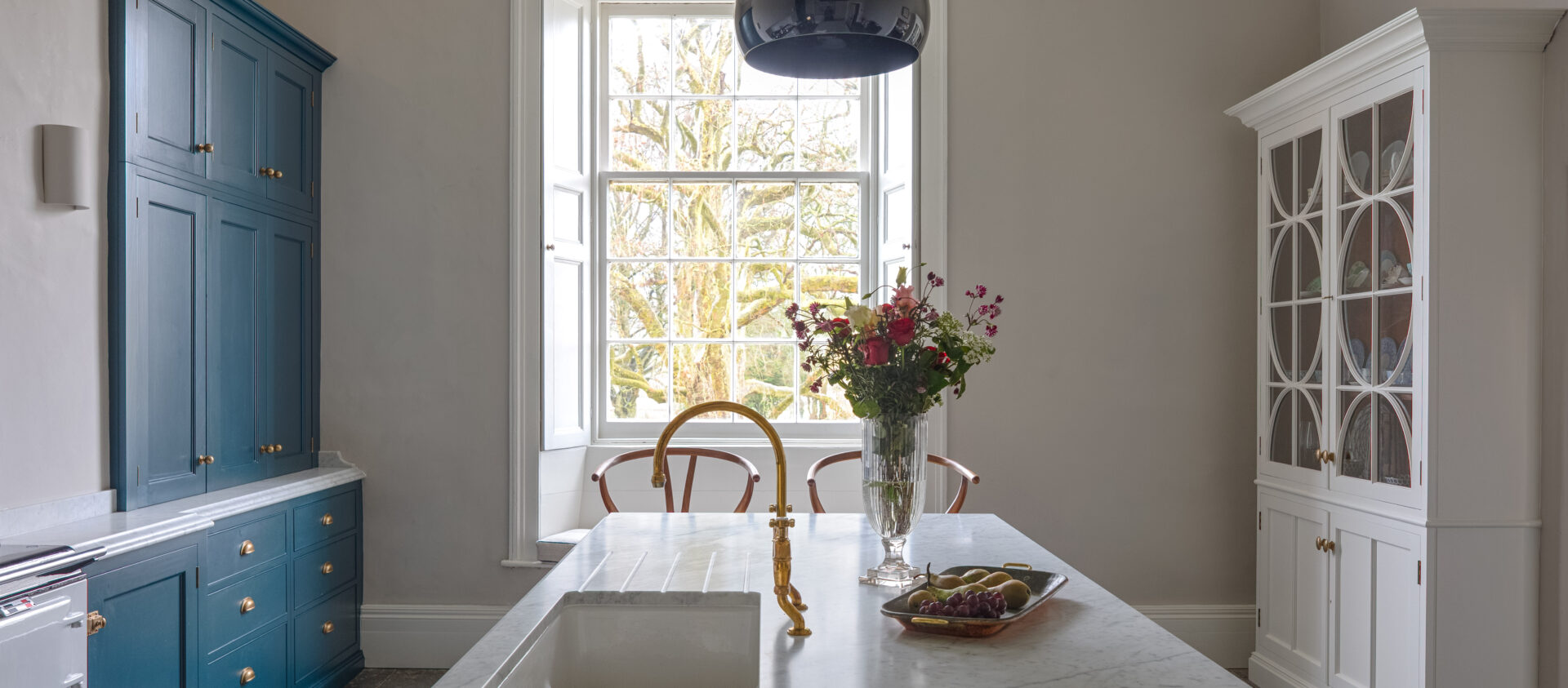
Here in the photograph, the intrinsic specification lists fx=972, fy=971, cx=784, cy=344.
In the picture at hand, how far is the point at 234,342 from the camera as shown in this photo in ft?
10.1

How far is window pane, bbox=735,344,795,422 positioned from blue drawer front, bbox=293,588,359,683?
5.63 feet

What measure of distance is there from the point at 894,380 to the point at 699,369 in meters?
2.49

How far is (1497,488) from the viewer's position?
2615 mm

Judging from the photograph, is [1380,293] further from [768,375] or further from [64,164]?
[64,164]

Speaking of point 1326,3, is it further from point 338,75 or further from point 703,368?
point 338,75

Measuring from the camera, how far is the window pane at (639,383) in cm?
418

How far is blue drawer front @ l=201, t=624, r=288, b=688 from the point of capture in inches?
107

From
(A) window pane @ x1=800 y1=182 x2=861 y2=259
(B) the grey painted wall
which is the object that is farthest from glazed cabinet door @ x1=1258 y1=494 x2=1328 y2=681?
(B) the grey painted wall

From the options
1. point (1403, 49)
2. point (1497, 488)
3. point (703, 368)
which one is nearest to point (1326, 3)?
point (1403, 49)

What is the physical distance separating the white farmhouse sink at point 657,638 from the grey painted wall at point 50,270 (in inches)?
63.9

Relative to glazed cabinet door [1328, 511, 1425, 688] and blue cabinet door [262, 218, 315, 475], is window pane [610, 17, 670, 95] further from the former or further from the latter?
glazed cabinet door [1328, 511, 1425, 688]

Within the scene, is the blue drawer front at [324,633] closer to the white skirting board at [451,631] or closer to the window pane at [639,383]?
the white skirting board at [451,631]

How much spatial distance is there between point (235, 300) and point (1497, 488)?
374 cm

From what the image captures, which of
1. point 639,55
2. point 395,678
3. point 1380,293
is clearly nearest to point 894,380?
point 1380,293
